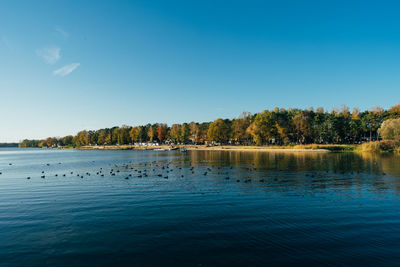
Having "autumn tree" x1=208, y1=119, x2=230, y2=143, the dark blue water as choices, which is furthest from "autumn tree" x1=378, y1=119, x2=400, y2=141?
"autumn tree" x1=208, y1=119, x2=230, y2=143

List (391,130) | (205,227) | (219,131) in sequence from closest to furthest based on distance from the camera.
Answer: (205,227), (391,130), (219,131)

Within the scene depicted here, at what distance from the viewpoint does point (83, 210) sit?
2136 centimetres

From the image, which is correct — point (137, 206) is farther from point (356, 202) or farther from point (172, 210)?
point (356, 202)

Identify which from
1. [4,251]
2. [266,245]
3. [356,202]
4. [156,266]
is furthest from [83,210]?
[356,202]

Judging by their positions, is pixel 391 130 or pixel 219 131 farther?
pixel 219 131

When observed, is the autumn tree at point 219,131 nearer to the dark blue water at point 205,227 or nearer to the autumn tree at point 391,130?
the autumn tree at point 391,130

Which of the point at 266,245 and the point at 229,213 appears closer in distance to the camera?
the point at 266,245

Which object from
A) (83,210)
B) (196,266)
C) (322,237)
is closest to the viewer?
(196,266)

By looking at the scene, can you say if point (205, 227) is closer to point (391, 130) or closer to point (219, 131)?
point (391, 130)

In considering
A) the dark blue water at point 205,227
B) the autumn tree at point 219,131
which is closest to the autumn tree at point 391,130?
the dark blue water at point 205,227

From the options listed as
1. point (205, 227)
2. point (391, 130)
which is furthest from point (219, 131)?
point (205, 227)

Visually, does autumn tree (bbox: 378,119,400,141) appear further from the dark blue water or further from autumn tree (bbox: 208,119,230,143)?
autumn tree (bbox: 208,119,230,143)

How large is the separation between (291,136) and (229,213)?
140564 mm

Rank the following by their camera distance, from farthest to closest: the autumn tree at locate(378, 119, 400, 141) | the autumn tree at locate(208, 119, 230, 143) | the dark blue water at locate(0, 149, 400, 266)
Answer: the autumn tree at locate(208, 119, 230, 143), the autumn tree at locate(378, 119, 400, 141), the dark blue water at locate(0, 149, 400, 266)
